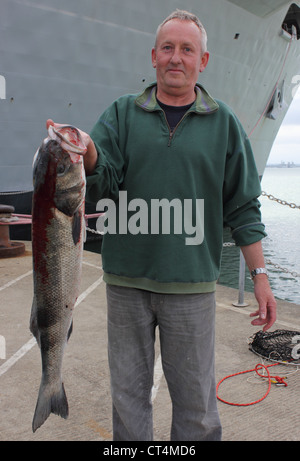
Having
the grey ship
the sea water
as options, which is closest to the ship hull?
the grey ship

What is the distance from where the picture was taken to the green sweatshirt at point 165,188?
2.24 metres

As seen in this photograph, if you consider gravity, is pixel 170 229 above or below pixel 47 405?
above

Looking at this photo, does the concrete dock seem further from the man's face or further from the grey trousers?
the man's face

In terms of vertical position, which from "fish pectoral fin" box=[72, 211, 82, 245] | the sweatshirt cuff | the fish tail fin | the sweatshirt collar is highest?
the sweatshirt collar

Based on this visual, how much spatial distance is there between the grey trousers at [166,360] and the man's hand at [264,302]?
29cm

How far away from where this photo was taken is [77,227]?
199 centimetres

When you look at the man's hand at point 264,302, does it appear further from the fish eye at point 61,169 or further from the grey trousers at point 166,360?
the fish eye at point 61,169

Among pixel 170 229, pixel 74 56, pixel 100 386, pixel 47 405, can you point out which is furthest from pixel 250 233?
pixel 74 56

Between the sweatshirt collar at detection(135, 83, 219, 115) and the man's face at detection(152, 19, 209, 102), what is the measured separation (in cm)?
8

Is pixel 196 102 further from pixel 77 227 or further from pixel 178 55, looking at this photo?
pixel 77 227

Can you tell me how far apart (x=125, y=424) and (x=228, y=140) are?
63.4 inches

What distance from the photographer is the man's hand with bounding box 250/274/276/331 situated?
2.43m

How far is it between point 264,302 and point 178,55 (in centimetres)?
142

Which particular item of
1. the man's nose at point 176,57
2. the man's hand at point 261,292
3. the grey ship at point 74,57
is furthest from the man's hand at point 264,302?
the grey ship at point 74,57
